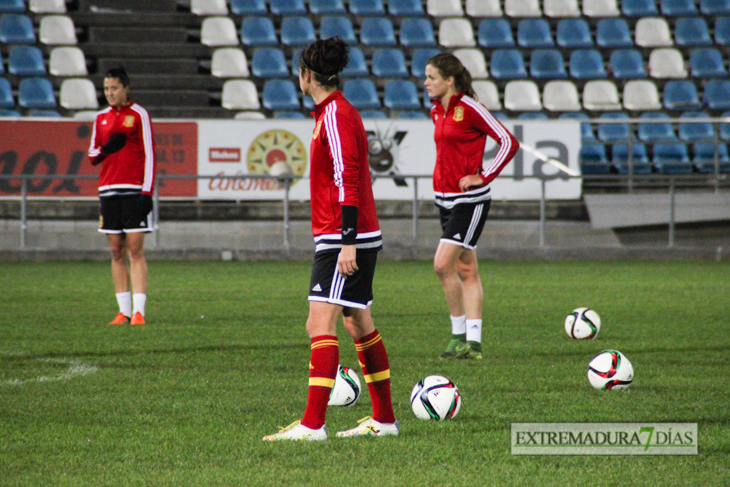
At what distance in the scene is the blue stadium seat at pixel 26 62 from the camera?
18.7m

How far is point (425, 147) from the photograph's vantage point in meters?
16.2

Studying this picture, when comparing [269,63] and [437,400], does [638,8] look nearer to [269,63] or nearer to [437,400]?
[269,63]

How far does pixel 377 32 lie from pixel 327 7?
4.36ft

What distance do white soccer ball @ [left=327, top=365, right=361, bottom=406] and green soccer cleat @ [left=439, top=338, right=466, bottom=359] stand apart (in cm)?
162

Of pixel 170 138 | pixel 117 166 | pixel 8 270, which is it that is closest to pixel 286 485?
pixel 117 166

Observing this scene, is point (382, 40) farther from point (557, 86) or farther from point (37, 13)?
point (37, 13)

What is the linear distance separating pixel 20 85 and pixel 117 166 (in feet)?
36.5

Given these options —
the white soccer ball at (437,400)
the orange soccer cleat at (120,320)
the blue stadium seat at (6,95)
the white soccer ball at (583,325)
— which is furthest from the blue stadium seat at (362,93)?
the white soccer ball at (437,400)

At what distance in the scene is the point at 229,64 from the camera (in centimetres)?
1888

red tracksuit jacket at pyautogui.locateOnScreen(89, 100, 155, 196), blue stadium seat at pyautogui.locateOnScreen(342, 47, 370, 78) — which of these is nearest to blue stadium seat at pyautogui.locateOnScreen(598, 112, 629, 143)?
blue stadium seat at pyautogui.locateOnScreen(342, 47, 370, 78)

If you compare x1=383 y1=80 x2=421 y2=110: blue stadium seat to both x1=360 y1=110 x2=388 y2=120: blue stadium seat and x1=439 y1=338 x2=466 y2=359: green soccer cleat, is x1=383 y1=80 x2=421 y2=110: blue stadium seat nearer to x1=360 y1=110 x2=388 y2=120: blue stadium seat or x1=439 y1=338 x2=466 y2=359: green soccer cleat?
Answer: x1=360 y1=110 x2=388 y2=120: blue stadium seat

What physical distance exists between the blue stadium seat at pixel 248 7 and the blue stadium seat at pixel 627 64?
24.8ft

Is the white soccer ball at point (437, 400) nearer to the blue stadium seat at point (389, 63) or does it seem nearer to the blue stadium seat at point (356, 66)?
the blue stadium seat at point (356, 66)

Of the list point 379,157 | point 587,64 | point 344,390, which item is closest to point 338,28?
point 379,157
